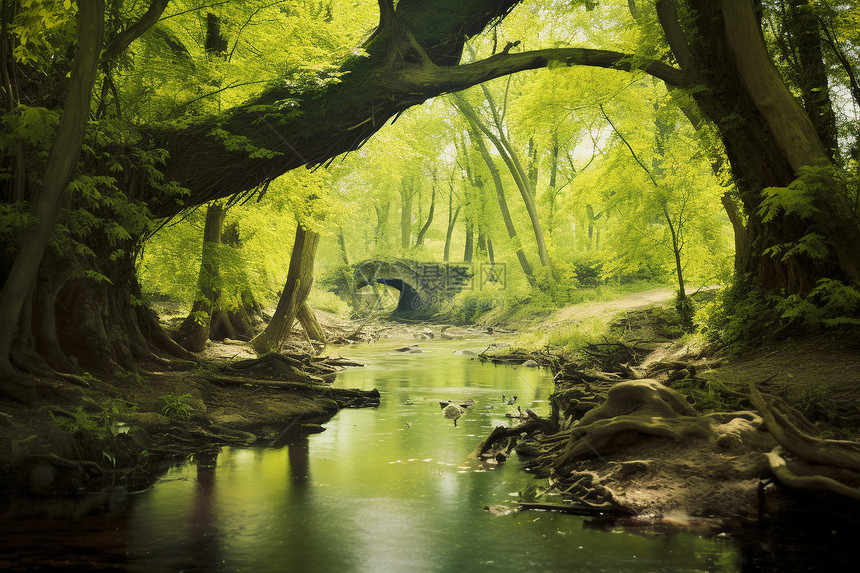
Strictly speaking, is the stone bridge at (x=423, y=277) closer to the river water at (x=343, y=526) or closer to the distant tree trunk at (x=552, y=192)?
the distant tree trunk at (x=552, y=192)

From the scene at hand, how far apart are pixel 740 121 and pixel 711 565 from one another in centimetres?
799

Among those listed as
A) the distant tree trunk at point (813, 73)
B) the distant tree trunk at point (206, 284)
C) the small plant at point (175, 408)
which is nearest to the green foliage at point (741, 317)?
the distant tree trunk at point (813, 73)

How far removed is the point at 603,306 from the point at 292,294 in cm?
1273

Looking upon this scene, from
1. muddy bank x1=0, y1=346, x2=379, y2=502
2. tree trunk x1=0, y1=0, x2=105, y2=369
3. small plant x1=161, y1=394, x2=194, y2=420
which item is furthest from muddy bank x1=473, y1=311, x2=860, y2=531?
tree trunk x1=0, y1=0, x2=105, y2=369

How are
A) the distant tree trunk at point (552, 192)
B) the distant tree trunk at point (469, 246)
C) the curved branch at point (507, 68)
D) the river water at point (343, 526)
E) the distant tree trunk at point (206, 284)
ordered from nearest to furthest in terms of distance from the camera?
the river water at point (343, 526) < the curved branch at point (507, 68) < the distant tree trunk at point (206, 284) < the distant tree trunk at point (552, 192) < the distant tree trunk at point (469, 246)

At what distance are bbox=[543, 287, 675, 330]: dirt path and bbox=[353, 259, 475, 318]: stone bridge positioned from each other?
34.8 feet

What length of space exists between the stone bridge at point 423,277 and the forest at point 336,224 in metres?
19.4

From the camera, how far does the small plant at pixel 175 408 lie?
9.28m

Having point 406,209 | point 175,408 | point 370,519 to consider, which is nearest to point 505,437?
point 370,519

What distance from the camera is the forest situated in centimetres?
721

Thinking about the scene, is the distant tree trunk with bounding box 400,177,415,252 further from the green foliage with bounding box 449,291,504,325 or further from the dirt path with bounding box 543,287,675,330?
the dirt path with bounding box 543,287,675,330

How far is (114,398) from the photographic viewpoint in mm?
9039

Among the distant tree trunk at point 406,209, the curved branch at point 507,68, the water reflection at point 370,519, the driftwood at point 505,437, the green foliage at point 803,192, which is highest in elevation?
the distant tree trunk at point 406,209

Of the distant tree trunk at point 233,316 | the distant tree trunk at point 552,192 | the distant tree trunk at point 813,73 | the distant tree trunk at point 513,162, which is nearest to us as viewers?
the distant tree trunk at point 813,73
